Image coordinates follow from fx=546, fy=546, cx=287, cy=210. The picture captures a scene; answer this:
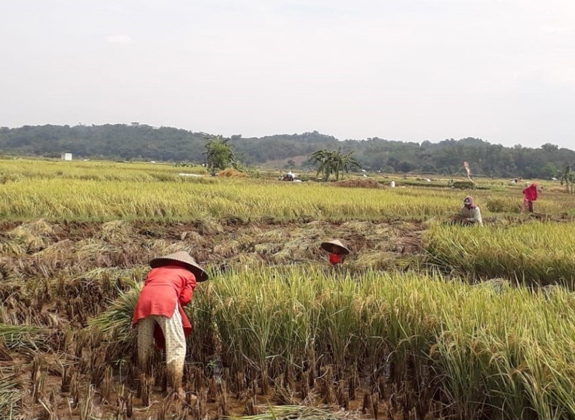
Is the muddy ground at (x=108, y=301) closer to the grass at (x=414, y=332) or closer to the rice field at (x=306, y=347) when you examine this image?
the rice field at (x=306, y=347)

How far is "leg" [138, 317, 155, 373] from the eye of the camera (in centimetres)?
372

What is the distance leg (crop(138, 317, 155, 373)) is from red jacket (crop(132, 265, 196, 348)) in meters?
0.07

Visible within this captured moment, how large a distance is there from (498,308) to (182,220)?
8.51 meters

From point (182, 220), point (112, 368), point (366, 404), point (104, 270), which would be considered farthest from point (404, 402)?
point (182, 220)

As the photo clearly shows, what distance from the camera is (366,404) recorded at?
3.28m

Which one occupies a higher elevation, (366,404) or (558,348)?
(558,348)

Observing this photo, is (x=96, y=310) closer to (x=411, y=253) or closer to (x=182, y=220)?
(x=411, y=253)

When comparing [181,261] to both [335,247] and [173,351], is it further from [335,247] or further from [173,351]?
[335,247]

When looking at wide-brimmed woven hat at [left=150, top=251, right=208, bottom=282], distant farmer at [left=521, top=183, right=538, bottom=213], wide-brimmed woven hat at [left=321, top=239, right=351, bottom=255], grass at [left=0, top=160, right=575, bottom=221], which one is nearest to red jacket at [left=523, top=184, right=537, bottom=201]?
distant farmer at [left=521, top=183, right=538, bottom=213]

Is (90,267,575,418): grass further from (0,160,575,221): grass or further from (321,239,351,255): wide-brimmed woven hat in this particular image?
(0,160,575,221): grass

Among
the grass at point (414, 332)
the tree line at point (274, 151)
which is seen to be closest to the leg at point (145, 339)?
the grass at point (414, 332)

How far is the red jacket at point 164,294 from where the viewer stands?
355 centimetres

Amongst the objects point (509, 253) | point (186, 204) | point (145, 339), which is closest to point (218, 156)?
point (186, 204)

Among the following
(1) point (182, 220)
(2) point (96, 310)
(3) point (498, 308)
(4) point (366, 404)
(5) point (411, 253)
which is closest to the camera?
(4) point (366, 404)
